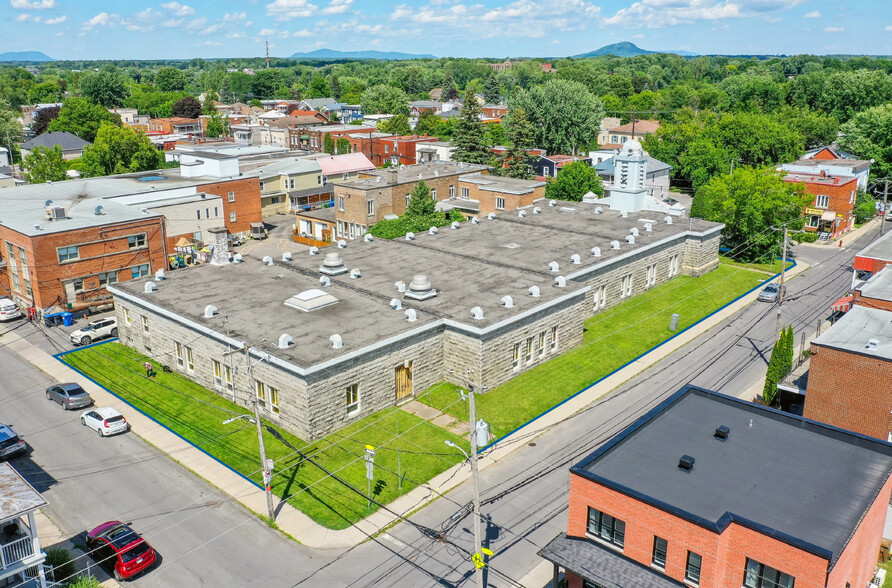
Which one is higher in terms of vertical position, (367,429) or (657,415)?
(657,415)

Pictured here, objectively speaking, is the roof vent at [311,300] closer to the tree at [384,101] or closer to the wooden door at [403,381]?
the wooden door at [403,381]

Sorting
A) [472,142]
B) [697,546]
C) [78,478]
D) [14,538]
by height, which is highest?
[472,142]

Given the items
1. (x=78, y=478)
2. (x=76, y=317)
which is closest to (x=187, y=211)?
(x=76, y=317)

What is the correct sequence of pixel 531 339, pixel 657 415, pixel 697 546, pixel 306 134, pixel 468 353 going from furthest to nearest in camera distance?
pixel 306 134
pixel 531 339
pixel 468 353
pixel 657 415
pixel 697 546

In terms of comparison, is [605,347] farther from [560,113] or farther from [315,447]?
[560,113]

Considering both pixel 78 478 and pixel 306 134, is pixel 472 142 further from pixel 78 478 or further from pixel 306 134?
pixel 78 478

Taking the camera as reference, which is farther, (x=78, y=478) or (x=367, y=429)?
(x=367, y=429)

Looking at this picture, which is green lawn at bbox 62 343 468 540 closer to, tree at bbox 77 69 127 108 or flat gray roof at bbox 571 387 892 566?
flat gray roof at bbox 571 387 892 566
